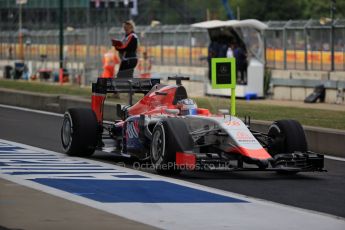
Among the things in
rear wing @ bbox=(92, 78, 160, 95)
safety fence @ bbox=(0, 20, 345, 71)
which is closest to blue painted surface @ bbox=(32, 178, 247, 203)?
rear wing @ bbox=(92, 78, 160, 95)

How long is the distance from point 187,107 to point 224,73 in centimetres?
110

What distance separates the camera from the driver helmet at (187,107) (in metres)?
14.6

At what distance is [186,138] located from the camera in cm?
1338

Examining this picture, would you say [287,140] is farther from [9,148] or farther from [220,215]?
[9,148]

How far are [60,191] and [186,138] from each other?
7.40 ft

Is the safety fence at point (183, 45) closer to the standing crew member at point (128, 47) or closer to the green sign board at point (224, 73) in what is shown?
the standing crew member at point (128, 47)

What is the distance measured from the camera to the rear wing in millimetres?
16281

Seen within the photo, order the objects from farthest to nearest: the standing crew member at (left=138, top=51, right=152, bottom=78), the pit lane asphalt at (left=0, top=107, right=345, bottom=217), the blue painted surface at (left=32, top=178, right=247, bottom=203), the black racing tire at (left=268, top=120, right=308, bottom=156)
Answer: the standing crew member at (left=138, top=51, right=152, bottom=78) < the black racing tire at (left=268, top=120, right=308, bottom=156) < the pit lane asphalt at (left=0, top=107, right=345, bottom=217) < the blue painted surface at (left=32, top=178, right=247, bottom=203)

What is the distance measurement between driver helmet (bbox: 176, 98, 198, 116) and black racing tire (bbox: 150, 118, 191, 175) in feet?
2.96

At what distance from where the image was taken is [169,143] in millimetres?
13336

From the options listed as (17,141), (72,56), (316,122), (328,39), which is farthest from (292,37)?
(17,141)

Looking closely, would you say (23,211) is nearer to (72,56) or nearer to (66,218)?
(66,218)

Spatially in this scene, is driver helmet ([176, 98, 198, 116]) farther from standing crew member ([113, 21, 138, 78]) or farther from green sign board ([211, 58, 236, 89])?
standing crew member ([113, 21, 138, 78])

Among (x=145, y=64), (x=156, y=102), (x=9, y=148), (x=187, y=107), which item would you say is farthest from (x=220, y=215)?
(x=145, y=64)
